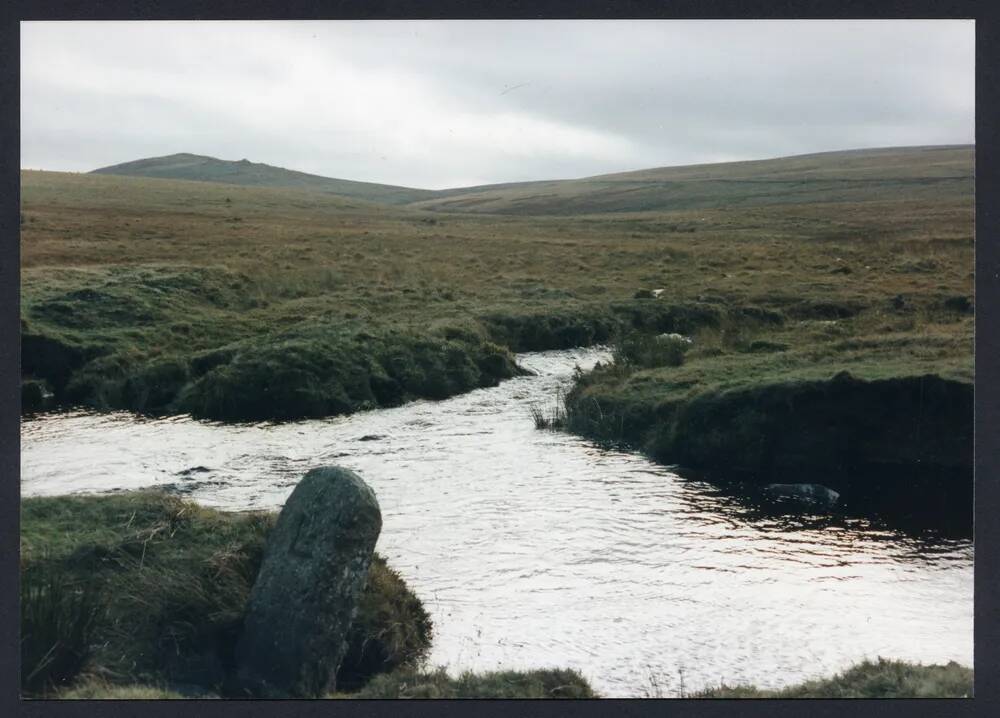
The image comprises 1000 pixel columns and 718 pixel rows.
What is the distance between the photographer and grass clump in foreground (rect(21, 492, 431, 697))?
895cm

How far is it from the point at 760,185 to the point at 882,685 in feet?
331

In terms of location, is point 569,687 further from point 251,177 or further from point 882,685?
point 251,177

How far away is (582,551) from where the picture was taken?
1258cm

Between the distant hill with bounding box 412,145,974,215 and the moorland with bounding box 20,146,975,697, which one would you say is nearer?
the moorland with bounding box 20,146,975,697

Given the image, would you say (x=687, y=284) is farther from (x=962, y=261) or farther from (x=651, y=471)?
(x=651, y=471)

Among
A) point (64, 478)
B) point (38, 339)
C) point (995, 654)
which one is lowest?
point (995, 654)

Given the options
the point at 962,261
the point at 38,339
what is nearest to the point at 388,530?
the point at 38,339

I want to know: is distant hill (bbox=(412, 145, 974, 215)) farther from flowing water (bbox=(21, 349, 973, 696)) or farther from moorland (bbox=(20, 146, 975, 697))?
flowing water (bbox=(21, 349, 973, 696))

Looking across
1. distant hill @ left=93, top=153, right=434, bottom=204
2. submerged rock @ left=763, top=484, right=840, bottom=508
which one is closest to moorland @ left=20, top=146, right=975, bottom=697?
submerged rock @ left=763, top=484, right=840, bottom=508

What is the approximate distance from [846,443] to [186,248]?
1189 inches

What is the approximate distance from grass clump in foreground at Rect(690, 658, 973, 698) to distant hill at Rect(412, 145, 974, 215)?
60956mm

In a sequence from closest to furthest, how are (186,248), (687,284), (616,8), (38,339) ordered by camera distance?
(616,8) < (38,339) < (687,284) < (186,248)

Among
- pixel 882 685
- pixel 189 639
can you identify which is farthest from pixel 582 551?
pixel 189 639

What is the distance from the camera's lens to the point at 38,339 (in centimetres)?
2112
